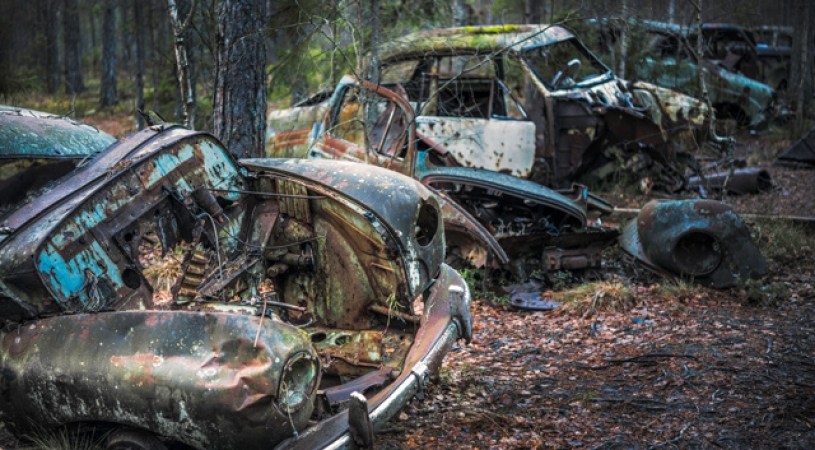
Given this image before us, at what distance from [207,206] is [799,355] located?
3.84m

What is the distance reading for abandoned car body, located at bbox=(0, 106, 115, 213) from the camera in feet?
12.3

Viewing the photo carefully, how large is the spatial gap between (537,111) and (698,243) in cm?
297

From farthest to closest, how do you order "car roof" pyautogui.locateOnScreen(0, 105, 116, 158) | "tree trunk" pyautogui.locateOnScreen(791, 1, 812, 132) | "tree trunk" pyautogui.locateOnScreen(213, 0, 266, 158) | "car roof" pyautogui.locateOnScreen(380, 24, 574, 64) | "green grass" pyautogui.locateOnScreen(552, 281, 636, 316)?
"tree trunk" pyautogui.locateOnScreen(791, 1, 812, 132) → "car roof" pyautogui.locateOnScreen(380, 24, 574, 64) → "tree trunk" pyautogui.locateOnScreen(213, 0, 266, 158) → "green grass" pyautogui.locateOnScreen(552, 281, 636, 316) → "car roof" pyautogui.locateOnScreen(0, 105, 116, 158)

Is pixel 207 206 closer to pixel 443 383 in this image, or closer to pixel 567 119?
pixel 443 383

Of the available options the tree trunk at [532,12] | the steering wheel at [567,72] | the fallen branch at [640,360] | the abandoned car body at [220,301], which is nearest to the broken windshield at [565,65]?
the steering wheel at [567,72]

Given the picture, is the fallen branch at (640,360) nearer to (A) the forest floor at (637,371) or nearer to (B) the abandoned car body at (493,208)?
(A) the forest floor at (637,371)

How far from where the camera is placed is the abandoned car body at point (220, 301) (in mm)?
2453

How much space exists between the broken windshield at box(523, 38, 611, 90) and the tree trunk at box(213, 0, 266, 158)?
3284 mm

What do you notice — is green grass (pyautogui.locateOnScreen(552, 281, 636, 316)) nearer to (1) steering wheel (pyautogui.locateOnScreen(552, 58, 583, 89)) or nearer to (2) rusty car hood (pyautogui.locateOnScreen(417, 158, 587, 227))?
(2) rusty car hood (pyautogui.locateOnScreen(417, 158, 587, 227))

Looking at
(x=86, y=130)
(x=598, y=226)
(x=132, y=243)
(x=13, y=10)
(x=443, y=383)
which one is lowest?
(x=443, y=383)

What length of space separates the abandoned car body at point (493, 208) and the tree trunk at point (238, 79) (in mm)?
836

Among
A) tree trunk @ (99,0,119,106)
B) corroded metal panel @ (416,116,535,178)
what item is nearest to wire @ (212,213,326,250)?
corroded metal panel @ (416,116,535,178)

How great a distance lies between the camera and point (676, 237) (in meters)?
5.82

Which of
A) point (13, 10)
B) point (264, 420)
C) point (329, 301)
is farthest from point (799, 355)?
point (13, 10)
